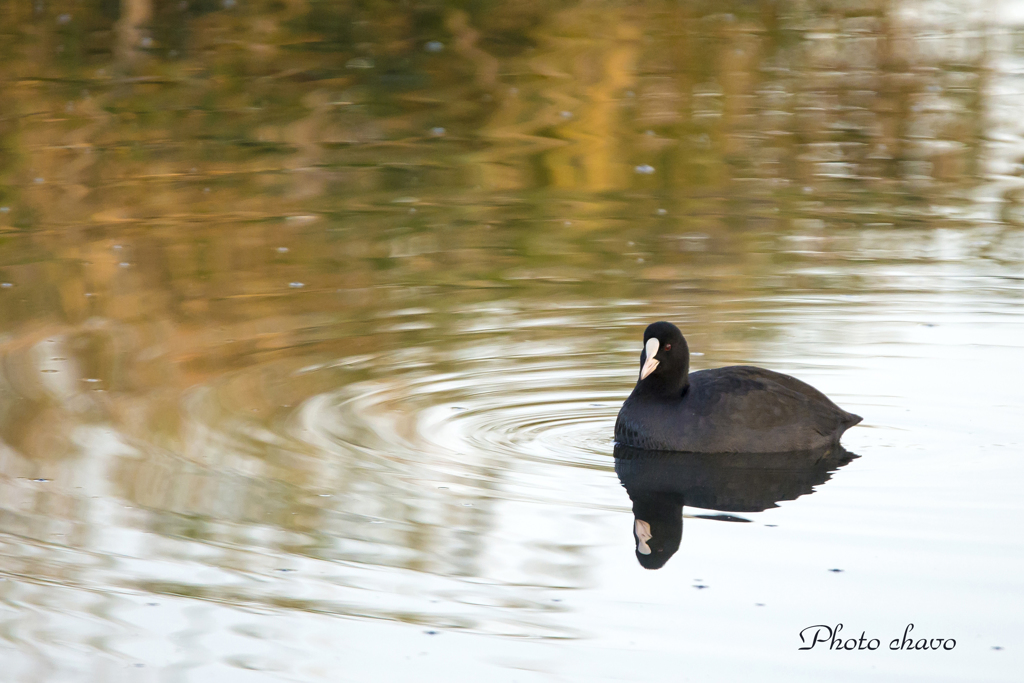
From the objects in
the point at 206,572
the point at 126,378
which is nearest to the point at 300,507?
the point at 206,572

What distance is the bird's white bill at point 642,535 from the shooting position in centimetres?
560

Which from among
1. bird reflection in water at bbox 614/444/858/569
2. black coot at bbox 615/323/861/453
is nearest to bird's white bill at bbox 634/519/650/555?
bird reflection in water at bbox 614/444/858/569

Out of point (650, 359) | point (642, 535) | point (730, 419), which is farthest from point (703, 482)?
point (642, 535)

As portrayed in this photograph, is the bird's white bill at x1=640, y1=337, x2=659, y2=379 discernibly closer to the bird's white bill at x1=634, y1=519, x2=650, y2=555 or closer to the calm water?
the calm water

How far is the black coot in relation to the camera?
6789 millimetres

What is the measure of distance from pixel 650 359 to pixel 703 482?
61 cm

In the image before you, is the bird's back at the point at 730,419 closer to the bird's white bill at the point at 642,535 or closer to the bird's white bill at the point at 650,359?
the bird's white bill at the point at 650,359

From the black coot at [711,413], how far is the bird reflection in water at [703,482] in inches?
2.2

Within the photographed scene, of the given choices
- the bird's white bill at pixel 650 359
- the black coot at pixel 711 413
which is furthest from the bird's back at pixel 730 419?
the bird's white bill at pixel 650 359

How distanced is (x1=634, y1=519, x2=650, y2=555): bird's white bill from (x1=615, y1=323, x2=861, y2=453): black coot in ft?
3.10

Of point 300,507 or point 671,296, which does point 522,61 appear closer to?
point 671,296

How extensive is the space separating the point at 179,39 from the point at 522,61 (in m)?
4.45

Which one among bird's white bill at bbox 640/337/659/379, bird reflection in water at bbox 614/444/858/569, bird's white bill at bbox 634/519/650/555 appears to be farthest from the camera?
bird's white bill at bbox 640/337/659/379

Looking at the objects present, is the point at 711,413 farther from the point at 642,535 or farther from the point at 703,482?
the point at 642,535
